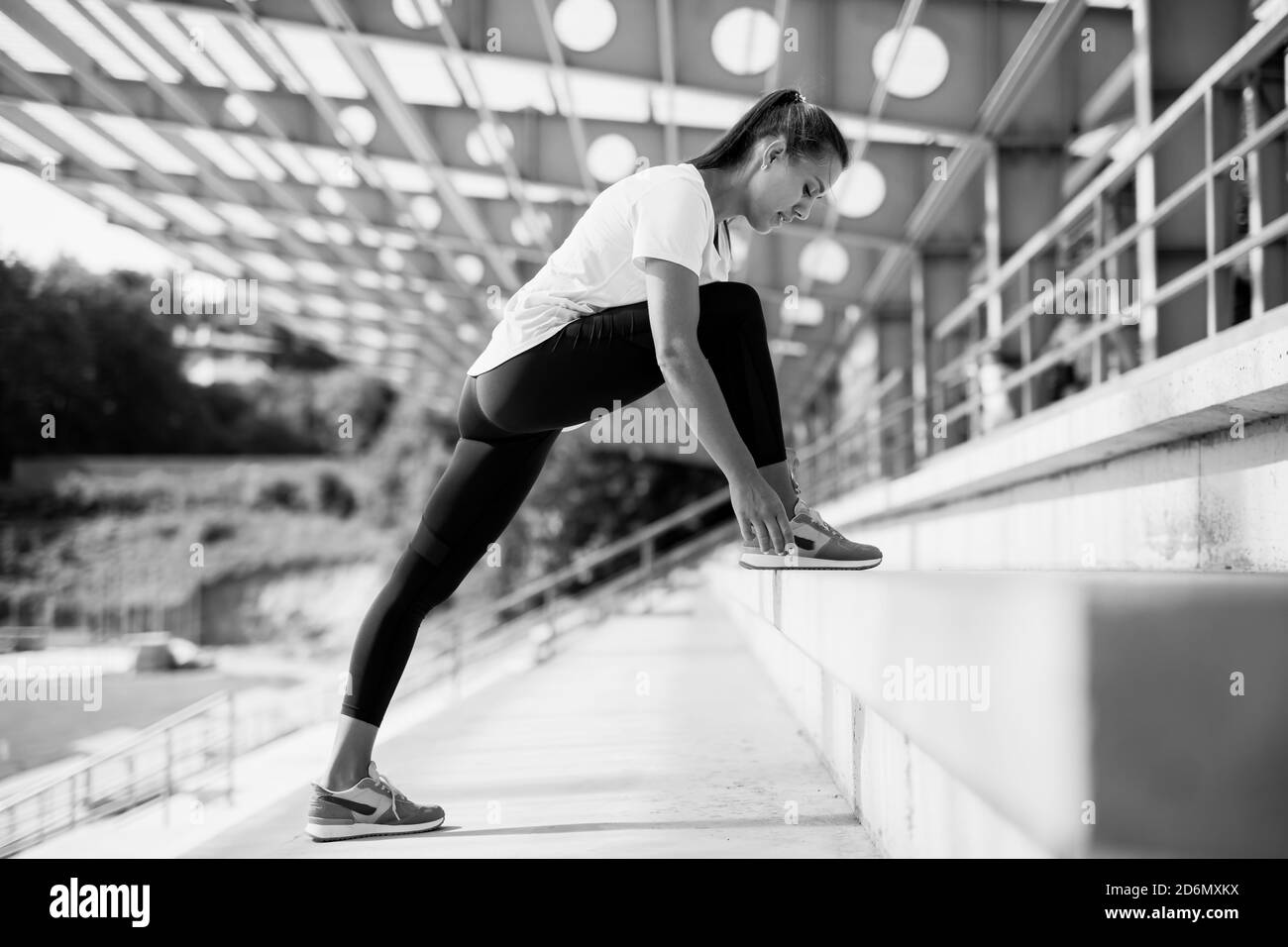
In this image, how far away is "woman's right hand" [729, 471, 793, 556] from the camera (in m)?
1.74

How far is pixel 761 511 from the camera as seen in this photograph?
5.77 ft

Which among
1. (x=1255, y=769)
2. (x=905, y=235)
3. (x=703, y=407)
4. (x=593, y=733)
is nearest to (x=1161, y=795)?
(x=1255, y=769)

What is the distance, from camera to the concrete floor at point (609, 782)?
1.90 m

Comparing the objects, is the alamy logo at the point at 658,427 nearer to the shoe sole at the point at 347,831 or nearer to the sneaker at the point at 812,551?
the sneaker at the point at 812,551

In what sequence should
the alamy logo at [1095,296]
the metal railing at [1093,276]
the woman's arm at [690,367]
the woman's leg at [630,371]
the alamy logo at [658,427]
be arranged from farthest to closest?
the alamy logo at [1095,296]
the metal railing at [1093,276]
the alamy logo at [658,427]
the woman's leg at [630,371]
the woman's arm at [690,367]

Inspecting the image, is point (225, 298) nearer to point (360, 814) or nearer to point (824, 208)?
point (824, 208)

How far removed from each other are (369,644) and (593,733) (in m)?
1.54

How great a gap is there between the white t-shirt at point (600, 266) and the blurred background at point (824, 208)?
48 centimetres

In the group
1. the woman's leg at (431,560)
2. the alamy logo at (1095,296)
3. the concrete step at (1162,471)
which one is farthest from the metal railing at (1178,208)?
the woman's leg at (431,560)

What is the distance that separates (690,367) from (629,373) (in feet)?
0.61

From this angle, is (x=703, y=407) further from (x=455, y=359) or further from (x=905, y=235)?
(x=455, y=359)

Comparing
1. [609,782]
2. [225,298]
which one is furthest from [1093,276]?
[225,298]

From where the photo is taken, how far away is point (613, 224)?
183 cm
